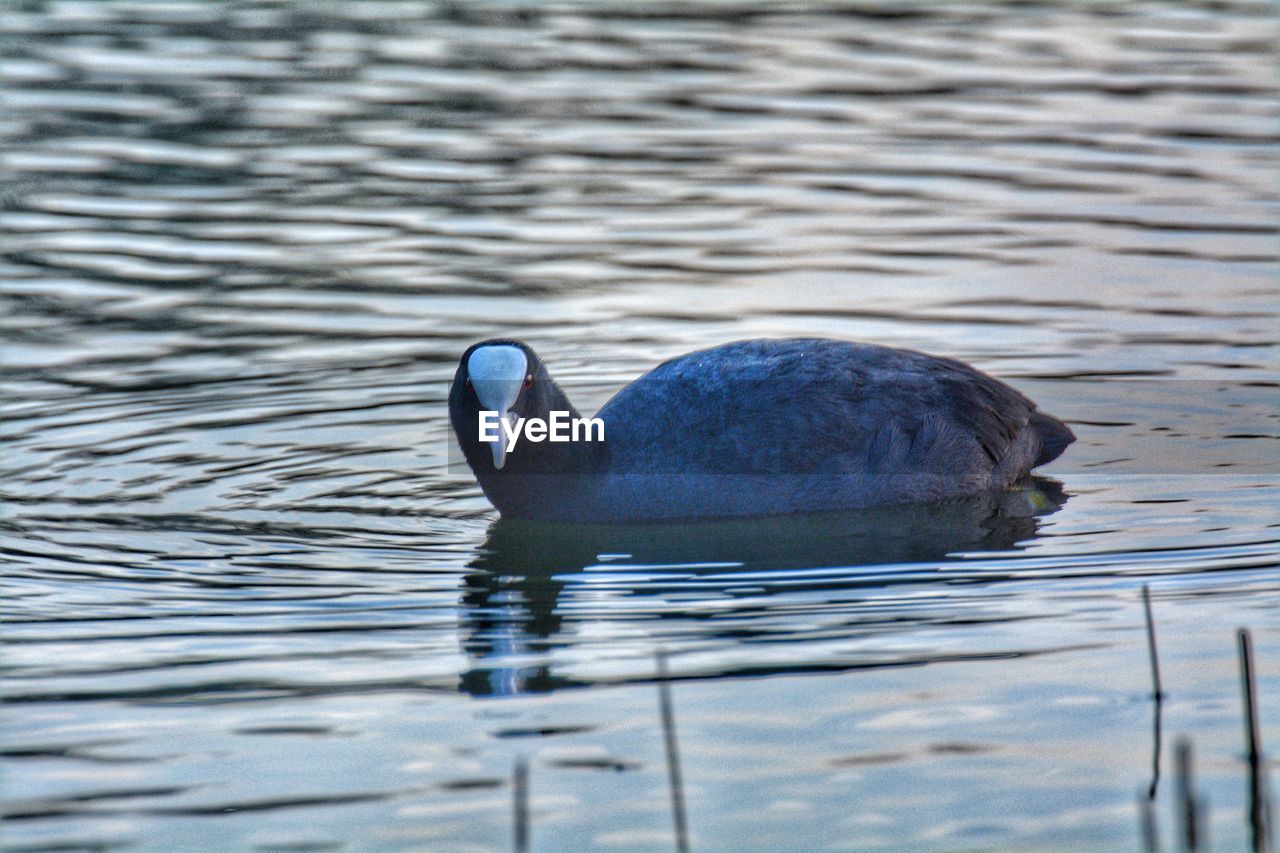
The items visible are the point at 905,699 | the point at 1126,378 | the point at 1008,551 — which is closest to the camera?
the point at 905,699

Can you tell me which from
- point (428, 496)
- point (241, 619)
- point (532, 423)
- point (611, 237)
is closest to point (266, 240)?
point (611, 237)

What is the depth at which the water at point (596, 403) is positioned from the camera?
194 inches

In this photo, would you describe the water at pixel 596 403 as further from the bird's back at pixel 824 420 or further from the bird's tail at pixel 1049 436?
the bird's back at pixel 824 420

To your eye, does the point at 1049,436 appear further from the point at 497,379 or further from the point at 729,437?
the point at 497,379

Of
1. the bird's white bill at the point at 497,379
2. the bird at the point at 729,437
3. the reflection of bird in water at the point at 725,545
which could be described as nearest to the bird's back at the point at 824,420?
the bird at the point at 729,437

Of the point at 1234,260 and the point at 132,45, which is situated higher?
the point at 132,45

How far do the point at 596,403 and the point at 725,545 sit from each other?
6.70ft

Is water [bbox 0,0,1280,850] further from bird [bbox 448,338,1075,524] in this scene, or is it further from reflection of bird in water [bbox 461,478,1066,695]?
bird [bbox 448,338,1075,524]

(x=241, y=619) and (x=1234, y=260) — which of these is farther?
(x=1234, y=260)

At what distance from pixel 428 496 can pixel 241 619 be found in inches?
71.9

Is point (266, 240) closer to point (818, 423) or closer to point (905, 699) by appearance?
point (818, 423)

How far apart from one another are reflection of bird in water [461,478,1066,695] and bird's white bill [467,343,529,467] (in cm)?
45

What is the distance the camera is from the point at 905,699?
535 cm

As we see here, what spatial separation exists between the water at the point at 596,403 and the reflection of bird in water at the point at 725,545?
32 millimetres
